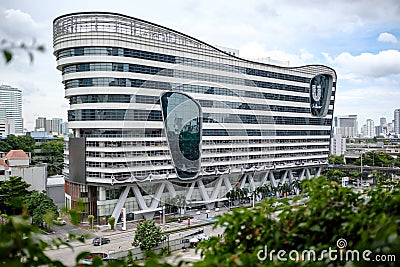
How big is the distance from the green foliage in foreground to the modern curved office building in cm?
1363

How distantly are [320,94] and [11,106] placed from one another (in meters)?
42.0

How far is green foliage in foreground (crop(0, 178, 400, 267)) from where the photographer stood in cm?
124

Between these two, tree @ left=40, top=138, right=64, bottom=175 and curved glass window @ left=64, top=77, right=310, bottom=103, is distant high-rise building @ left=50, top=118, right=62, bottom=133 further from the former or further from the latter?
curved glass window @ left=64, top=77, right=310, bottom=103

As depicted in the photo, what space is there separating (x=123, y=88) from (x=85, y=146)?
2769 millimetres

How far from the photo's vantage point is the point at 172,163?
53.3 ft

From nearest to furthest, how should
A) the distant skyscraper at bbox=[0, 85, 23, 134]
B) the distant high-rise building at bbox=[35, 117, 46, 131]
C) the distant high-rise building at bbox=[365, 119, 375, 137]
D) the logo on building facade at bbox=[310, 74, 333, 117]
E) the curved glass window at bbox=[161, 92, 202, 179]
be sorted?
1. the curved glass window at bbox=[161, 92, 202, 179]
2. the logo on building facade at bbox=[310, 74, 333, 117]
3. the distant skyscraper at bbox=[0, 85, 23, 134]
4. the distant high-rise building at bbox=[35, 117, 46, 131]
5. the distant high-rise building at bbox=[365, 119, 375, 137]

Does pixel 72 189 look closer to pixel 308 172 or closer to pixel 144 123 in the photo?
pixel 144 123

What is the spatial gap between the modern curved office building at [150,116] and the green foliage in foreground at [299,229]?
13626mm

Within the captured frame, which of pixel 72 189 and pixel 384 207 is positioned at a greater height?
pixel 384 207

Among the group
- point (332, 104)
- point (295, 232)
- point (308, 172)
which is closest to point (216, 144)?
point (308, 172)

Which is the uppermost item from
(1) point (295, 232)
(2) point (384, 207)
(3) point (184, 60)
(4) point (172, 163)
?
(3) point (184, 60)

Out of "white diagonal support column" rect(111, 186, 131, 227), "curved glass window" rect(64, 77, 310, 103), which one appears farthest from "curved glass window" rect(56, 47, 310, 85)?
"white diagonal support column" rect(111, 186, 131, 227)

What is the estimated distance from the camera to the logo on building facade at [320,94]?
2464 centimetres

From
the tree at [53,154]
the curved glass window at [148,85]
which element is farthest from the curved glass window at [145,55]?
the tree at [53,154]
